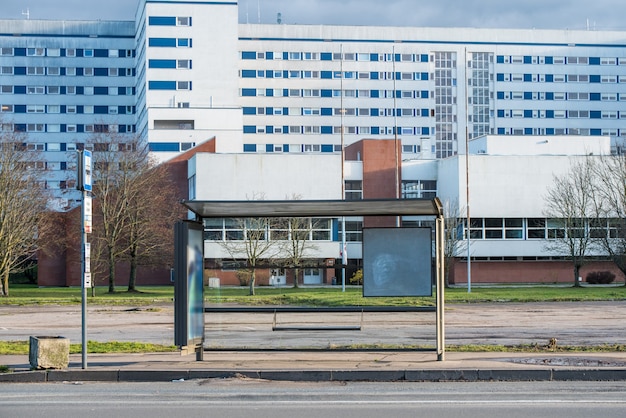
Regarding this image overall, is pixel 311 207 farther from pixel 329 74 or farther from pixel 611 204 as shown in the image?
pixel 329 74

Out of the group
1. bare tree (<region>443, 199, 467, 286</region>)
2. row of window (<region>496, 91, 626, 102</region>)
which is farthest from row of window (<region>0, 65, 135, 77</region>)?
bare tree (<region>443, 199, 467, 286</region>)

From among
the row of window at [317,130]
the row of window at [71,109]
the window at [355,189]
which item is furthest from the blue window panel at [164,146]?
the row of window at [71,109]

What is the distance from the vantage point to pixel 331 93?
10425 centimetres

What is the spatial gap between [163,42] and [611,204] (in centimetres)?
5153

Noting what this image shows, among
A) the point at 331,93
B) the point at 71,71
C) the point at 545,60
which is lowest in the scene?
the point at 331,93

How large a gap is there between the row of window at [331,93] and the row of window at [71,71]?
15511mm

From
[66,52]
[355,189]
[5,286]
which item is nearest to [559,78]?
[355,189]

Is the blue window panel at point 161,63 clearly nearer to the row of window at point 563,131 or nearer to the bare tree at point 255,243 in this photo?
the bare tree at point 255,243

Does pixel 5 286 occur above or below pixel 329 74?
below

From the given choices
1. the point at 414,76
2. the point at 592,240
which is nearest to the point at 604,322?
the point at 592,240

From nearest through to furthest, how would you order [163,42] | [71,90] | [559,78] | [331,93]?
1. [163,42]
2. [331,93]
3. [71,90]
4. [559,78]

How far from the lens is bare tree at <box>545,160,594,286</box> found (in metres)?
59.1

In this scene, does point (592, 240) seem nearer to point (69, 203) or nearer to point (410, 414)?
point (69, 203)

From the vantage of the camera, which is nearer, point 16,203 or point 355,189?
point 16,203
